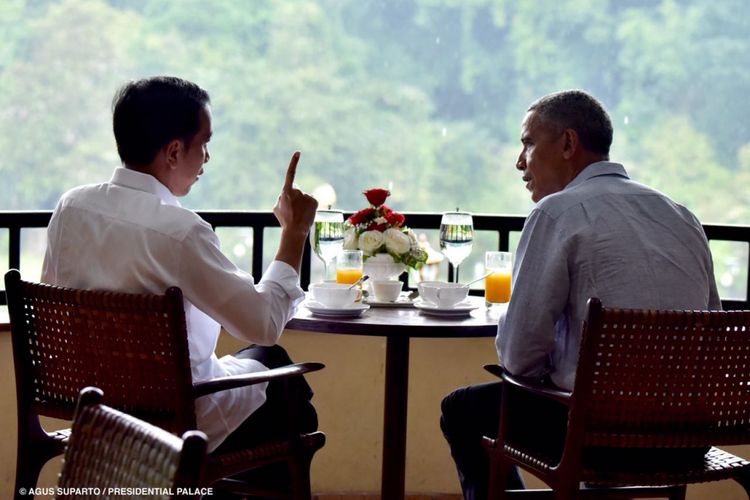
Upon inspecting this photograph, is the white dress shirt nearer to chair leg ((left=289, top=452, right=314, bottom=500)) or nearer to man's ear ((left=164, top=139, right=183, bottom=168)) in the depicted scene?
man's ear ((left=164, top=139, right=183, bottom=168))

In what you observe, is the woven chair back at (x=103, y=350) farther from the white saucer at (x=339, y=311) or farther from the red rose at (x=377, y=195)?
the red rose at (x=377, y=195)

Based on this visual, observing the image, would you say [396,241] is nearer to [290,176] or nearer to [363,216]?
[363,216]

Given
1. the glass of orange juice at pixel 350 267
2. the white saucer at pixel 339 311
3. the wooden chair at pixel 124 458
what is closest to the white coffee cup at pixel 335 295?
the white saucer at pixel 339 311

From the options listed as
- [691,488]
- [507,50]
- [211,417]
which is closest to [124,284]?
[211,417]

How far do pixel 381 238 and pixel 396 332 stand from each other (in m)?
0.41

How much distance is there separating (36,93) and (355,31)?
380 centimetres

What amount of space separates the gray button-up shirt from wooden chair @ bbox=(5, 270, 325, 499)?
1.55ft

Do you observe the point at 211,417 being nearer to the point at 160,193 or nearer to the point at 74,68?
the point at 160,193

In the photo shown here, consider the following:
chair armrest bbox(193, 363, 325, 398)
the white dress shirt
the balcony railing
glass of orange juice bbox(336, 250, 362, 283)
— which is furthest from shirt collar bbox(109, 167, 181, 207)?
the balcony railing

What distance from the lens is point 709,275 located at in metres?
1.97

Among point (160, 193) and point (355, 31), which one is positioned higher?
point (355, 31)

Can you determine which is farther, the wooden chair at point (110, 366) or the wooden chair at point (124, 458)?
the wooden chair at point (110, 366)

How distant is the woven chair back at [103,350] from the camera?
167 centimetres

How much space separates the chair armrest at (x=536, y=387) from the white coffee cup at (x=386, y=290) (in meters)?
0.45
